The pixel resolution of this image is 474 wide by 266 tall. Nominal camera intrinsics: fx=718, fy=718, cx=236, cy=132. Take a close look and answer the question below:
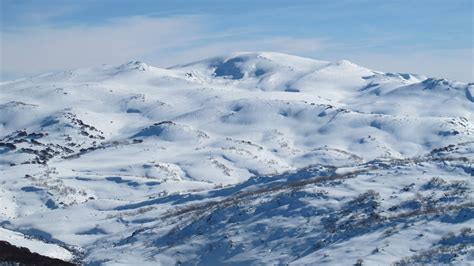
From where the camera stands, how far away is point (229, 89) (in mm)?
176875

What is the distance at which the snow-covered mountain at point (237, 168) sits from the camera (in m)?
49.6

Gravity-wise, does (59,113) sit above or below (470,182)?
above

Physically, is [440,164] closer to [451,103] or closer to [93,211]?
[93,211]

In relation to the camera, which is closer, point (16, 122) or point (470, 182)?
point (470, 182)

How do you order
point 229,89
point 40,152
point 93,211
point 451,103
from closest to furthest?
1. point 93,211
2. point 40,152
3. point 451,103
4. point 229,89

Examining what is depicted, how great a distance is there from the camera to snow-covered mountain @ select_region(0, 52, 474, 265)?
49.6 meters

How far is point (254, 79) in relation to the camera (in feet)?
645

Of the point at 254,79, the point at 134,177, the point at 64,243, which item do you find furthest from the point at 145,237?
the point at 254,79

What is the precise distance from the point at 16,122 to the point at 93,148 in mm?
31201

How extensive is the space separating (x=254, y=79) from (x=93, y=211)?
12710cm

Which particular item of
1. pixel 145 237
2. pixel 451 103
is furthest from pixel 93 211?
pixel 451 103

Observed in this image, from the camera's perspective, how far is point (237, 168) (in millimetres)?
103812

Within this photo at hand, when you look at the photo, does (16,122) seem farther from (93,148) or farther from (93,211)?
(93,211)

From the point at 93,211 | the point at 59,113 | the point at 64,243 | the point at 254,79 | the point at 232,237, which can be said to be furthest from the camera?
the point at 254,79
